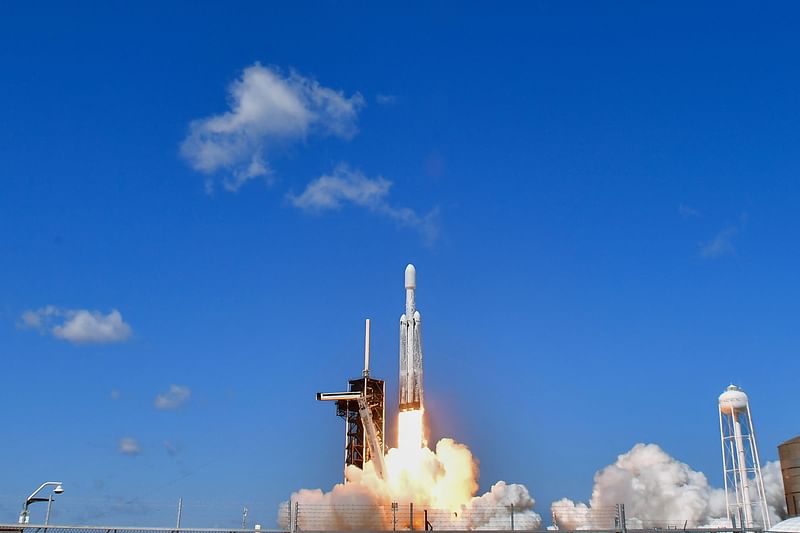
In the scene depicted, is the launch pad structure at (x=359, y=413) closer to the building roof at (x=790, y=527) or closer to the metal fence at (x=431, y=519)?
the metal fence at (x=431, y=519)

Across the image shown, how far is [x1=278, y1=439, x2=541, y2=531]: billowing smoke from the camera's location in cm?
7038

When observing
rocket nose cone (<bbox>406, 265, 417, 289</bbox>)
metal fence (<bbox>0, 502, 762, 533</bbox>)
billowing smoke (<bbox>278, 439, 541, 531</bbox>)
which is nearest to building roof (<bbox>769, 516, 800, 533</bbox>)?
metal fence (<bbox>0, 502, 762, 533</bbox>)

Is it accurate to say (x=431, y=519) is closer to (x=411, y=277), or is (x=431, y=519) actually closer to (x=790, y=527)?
(x=411, y=277)

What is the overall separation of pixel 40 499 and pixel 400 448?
48742 millimetres

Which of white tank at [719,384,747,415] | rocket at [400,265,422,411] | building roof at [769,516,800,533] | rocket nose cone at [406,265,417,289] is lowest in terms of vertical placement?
building roof at [769,516,800,533]

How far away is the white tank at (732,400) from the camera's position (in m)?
73.4

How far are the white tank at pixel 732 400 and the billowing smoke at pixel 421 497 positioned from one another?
20.2 metres

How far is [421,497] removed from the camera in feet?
260

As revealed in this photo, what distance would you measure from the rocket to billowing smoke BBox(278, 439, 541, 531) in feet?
16.3

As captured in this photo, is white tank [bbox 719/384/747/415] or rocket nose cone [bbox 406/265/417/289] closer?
white tank [bbox 719/384/747/415]

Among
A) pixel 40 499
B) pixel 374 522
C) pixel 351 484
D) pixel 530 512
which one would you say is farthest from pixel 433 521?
pixel 40 499

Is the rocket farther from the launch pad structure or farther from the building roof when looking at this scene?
the building roof

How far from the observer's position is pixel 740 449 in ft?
241

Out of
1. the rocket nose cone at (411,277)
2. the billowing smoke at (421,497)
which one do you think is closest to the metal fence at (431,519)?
the billowing smoke at (421,497)
